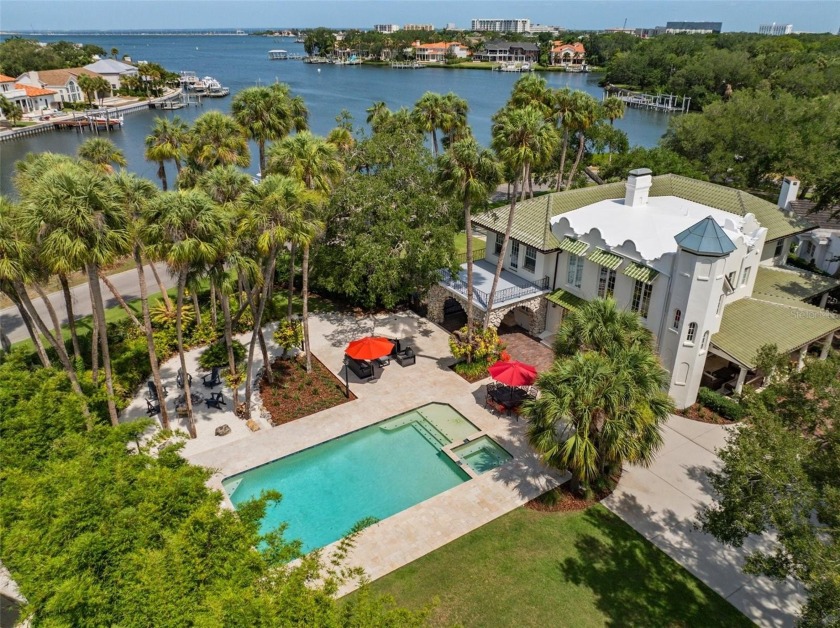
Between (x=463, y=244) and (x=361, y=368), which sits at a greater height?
(x=463, y=244)

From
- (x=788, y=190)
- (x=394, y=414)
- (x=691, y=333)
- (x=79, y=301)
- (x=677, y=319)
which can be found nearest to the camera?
(x=691, y=333)

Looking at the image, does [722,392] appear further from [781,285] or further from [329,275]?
[329,275]

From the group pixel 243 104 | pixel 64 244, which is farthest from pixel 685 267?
pixel 243 104

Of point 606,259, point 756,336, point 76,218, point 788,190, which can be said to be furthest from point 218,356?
point 788,190

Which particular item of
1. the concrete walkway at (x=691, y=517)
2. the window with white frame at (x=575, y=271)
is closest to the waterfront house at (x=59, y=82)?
the window with white frame at (x=575, y=271)

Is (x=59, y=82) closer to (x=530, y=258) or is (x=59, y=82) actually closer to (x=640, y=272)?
(x=530, y=258)

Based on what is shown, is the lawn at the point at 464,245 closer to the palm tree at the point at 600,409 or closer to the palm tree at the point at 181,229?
the palm tree at the point at 600,409
